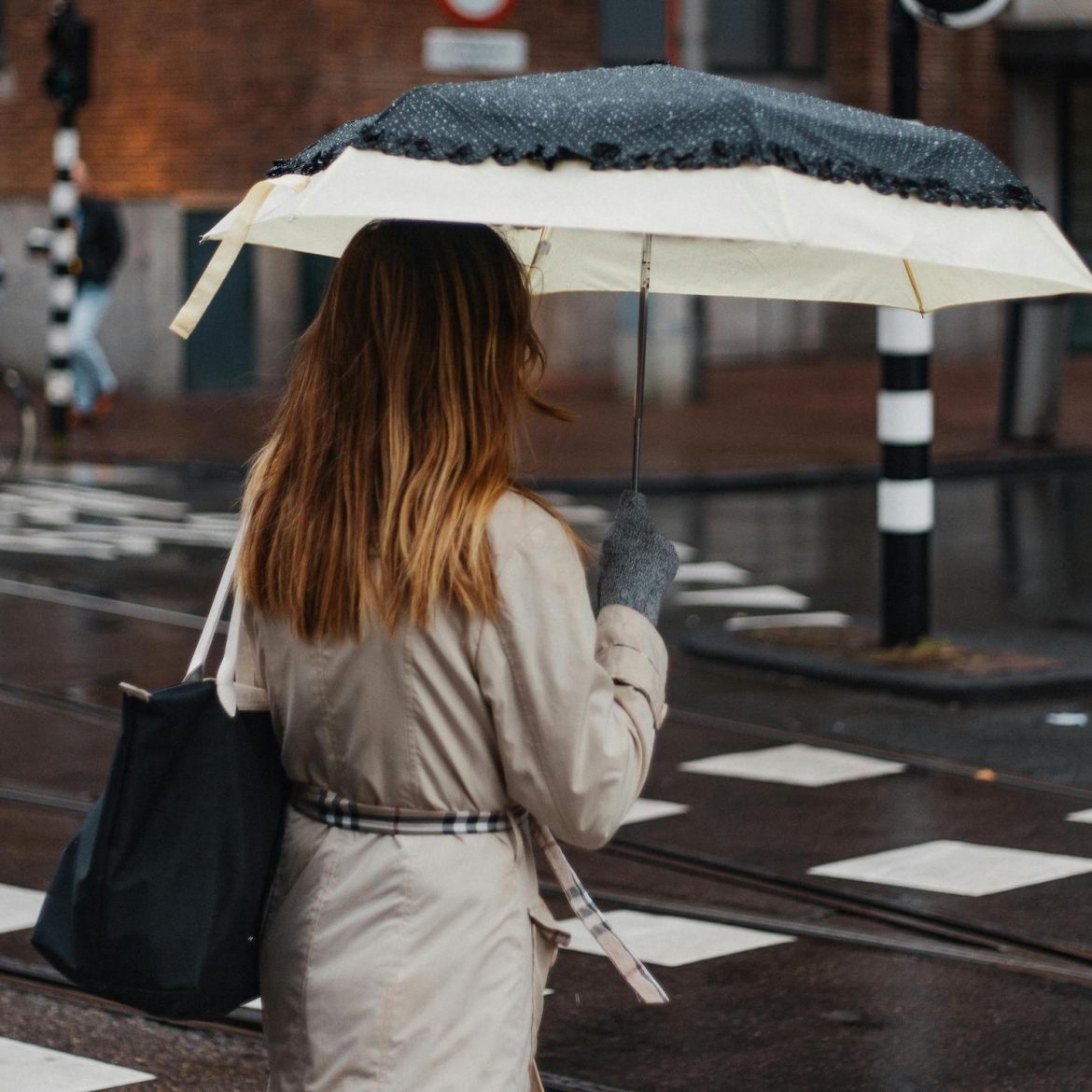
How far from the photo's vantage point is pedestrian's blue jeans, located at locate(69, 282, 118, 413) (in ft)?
63.2

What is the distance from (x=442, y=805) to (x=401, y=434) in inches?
16.9

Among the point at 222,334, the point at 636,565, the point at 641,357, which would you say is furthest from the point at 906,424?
the point at 222,334

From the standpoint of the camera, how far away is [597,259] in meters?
4.01

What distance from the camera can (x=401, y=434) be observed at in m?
2.65

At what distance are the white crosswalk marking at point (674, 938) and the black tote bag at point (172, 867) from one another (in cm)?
255

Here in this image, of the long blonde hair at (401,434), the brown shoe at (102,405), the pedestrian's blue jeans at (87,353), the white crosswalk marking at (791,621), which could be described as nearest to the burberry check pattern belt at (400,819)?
the long blonde hair at (401,434)

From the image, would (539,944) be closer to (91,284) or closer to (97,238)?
(91,284)

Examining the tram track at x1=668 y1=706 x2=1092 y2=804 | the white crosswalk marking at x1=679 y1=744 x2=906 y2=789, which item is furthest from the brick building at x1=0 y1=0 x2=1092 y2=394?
the white crosswalk marking at x1=679 y1=744 x2=906 y2=789

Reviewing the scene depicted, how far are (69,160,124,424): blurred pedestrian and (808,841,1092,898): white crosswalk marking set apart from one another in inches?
558

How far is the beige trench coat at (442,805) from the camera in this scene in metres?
2.61

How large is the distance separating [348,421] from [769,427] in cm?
1694

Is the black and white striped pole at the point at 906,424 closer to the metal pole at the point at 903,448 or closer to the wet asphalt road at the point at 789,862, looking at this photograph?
the metal pole at the point at 903,448

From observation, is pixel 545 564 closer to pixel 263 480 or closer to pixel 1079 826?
pixel 263 480

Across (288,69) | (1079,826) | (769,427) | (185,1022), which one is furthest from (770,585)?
(288,69)
